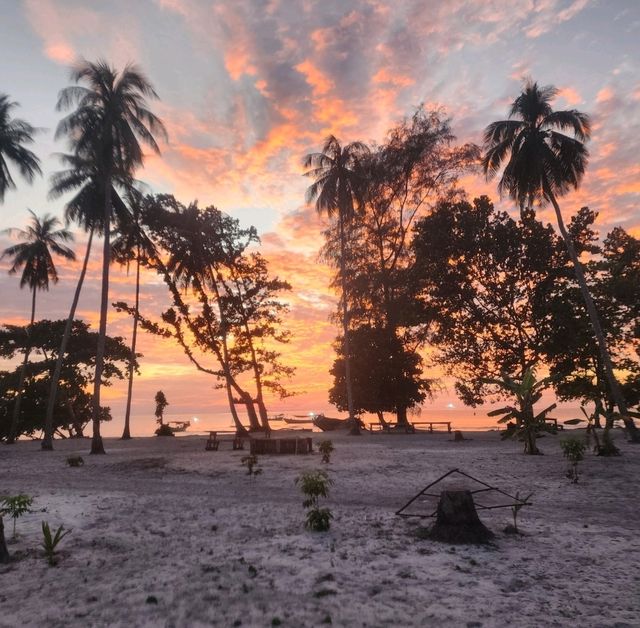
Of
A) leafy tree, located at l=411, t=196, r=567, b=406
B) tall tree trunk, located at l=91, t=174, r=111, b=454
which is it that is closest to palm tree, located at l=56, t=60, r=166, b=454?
tall tree trunk, located at l=91, t=174, r=111, b=454

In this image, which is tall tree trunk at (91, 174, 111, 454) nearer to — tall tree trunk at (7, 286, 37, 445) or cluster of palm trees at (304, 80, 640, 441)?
tall tree trunk at (7, 286, 37, 445)

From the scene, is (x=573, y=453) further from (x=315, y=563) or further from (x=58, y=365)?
(x=58, y=365)

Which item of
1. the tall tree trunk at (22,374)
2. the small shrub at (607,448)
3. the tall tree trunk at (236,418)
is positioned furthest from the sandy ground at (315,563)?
the tall tree trunk at (22,374)

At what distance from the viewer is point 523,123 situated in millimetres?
21547

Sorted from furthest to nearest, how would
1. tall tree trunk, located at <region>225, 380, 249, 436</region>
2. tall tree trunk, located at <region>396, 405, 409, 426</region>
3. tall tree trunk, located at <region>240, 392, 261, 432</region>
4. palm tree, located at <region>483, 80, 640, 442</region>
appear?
1. tall tree trunk, located at <region>396, 405, 409, 426</region>
2. tall tree trunk, located at <region>240, 392, 261, 432</region>
3. tall tree trunk, located at <region>225, 380, 249, 436</region>
4. palm tree, located at <region>483, 80, 640, 442</region>

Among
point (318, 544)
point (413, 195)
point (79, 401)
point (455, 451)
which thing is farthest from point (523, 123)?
point (79, 401)

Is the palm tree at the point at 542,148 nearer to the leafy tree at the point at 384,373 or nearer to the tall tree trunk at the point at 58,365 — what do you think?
the leafy tree at the point at 384,373

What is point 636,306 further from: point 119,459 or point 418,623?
point 119,459

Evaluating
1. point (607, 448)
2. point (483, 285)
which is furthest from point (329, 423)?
point (607, 448)

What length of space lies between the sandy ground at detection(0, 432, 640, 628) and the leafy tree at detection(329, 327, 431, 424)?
22.4 metres

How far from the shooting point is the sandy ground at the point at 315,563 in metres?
4.40

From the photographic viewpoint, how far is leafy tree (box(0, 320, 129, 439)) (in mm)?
35500

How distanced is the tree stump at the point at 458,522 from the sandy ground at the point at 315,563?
270 millimetres

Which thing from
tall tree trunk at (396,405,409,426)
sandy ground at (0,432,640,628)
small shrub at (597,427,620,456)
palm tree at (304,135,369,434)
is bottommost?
sandy ground at (0,432,640,628)
